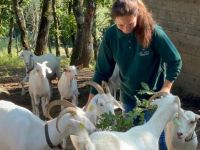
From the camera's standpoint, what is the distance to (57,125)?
4.91 metres

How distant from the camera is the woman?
169 inches

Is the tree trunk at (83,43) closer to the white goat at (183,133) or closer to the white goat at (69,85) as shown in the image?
the white goat at (69,85)

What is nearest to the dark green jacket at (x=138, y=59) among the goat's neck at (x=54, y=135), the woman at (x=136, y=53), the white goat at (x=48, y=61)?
the woman at (x=136, y=53)

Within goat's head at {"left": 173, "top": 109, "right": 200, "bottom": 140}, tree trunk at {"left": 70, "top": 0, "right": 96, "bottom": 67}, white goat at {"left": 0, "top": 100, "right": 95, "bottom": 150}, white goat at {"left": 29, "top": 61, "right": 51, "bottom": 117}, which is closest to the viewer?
white goat at {"left": 0, "top": 100, "right": 95, "bottom": 150}

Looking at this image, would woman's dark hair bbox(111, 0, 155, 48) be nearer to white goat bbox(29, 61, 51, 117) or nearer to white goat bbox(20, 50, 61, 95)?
Result: white goat bbox(29, 61, 51, 117)

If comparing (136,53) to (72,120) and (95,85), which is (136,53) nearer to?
(95,85)

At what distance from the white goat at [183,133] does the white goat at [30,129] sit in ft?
3.59

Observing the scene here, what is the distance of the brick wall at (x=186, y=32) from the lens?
33.1 ft

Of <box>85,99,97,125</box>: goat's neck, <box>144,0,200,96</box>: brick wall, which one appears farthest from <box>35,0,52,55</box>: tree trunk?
<box>85,99,97,125</box>: goat's neck

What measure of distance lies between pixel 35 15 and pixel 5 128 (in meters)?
30.0

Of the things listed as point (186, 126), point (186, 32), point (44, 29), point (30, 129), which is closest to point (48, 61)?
point (186, 32)

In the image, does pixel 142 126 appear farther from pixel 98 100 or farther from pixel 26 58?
pixel 26 58

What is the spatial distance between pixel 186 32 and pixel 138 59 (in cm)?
601

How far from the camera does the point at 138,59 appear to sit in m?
4.54
